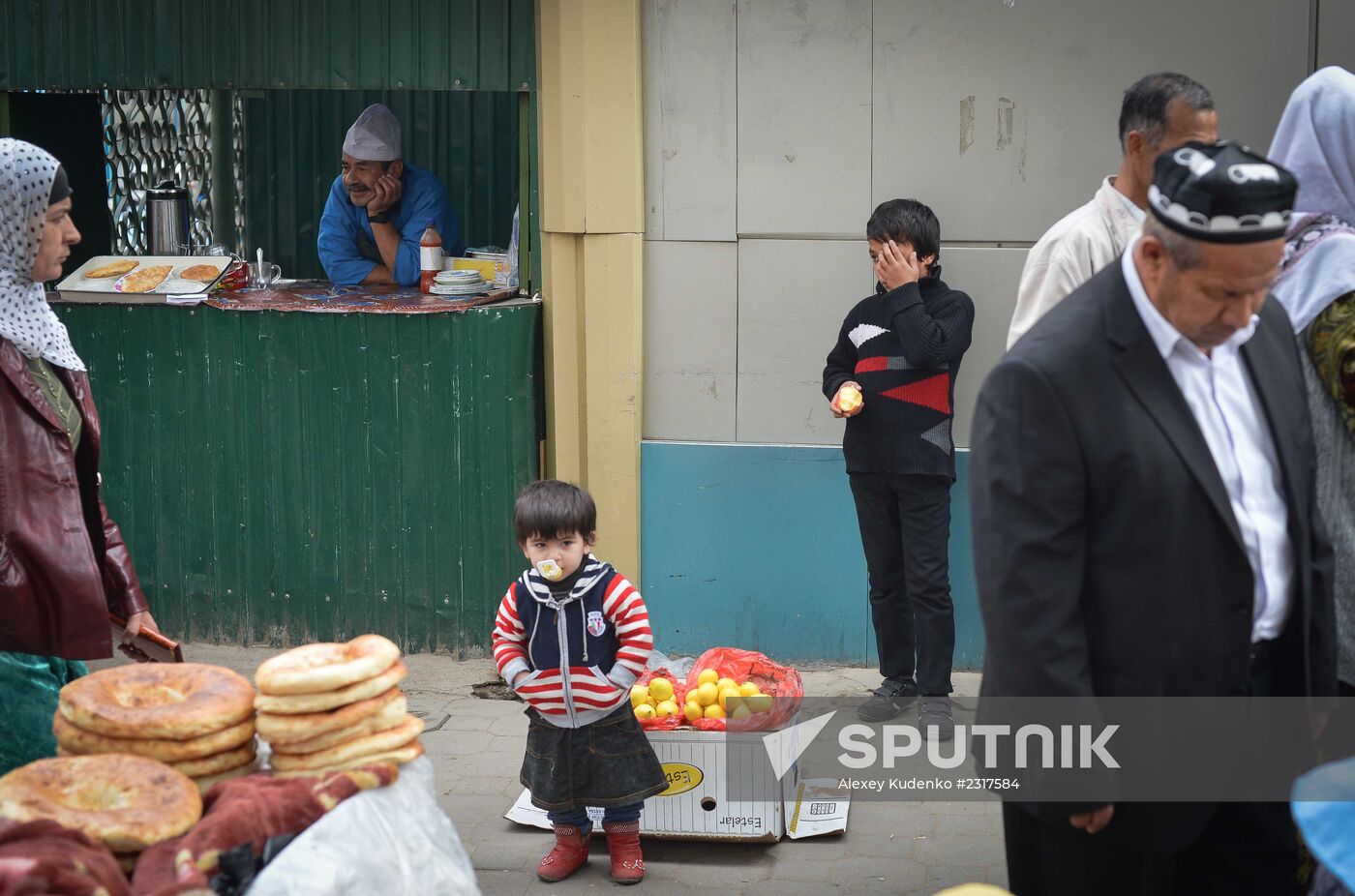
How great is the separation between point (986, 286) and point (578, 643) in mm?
2431

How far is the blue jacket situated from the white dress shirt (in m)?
4.33

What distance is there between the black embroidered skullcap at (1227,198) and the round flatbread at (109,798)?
2.07 m

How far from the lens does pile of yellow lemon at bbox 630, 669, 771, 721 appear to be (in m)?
4.52

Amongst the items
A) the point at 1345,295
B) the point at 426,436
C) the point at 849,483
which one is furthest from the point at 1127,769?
the point at 426,436

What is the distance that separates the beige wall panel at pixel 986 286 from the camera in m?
5.68

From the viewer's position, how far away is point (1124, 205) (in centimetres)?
362

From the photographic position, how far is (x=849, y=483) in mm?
5539

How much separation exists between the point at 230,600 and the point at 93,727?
350cm

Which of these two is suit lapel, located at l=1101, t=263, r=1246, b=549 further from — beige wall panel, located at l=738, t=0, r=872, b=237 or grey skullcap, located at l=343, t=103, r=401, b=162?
grey skullcap, located at l=343, t=103, r=401, b=162

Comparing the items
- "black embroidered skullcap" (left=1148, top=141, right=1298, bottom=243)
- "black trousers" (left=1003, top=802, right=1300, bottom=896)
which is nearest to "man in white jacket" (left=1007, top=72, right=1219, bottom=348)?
"black embroidered skullcap" (left=1148, top=141, right=1298, bottom=243)

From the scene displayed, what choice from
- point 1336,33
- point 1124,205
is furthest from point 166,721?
point 1336,33

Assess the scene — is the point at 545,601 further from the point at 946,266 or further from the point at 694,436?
the point at 946,266

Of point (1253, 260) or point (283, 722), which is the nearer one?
point (1253, 260)

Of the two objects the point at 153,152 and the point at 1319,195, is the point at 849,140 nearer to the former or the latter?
the point at 1319,195
